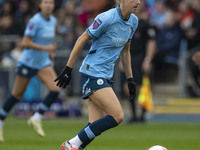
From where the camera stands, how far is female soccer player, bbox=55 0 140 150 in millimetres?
7148

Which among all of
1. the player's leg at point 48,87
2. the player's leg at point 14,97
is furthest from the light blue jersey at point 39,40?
the player's leg at point 14,97

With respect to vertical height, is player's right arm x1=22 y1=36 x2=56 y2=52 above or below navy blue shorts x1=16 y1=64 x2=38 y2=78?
above

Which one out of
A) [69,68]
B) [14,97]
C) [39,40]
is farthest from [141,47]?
[69,68]

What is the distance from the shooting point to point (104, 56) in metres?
7.36

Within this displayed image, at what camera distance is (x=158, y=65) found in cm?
1892

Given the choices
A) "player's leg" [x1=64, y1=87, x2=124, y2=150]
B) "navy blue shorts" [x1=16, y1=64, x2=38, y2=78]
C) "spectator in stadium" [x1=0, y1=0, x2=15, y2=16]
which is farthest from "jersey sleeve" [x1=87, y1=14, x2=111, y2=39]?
"spectator in stadium" [x1=0, y1=0, x2=15, y2=16]

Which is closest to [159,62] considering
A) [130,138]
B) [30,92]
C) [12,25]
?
[30,92]

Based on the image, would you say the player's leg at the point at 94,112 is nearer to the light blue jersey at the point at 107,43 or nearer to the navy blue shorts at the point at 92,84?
the navy blue shorts at the point at 92,84

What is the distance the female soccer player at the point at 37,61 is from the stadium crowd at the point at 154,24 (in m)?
5.94

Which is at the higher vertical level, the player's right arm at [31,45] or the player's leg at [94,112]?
the player's right arm at [31,45]

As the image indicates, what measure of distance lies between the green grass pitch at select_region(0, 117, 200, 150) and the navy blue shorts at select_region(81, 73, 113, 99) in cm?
235

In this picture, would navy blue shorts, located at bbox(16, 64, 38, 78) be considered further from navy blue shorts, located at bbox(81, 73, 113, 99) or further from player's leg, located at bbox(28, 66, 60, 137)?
navy blue shorts, located at bbox(81, 73, 113, 99)

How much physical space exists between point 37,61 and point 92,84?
445 cm

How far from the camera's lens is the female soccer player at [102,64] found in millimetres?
7148
